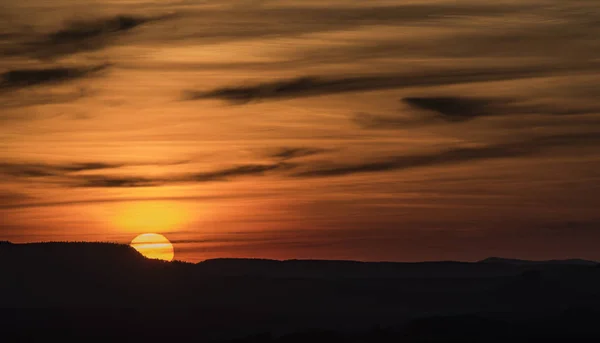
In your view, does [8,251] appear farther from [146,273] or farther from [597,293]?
[597,293]

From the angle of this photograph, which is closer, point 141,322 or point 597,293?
point 141,322

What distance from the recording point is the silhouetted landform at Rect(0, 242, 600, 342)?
143250 millimetres

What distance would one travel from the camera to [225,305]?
563 feet

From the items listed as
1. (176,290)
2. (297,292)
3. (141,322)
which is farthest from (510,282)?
(141,322)

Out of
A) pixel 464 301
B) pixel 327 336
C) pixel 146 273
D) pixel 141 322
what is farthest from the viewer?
pixel 464 301

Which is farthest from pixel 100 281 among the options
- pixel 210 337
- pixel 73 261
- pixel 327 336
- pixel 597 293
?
pixel 597 293

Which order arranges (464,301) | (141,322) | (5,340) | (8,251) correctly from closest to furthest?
(5,340)
(141,322)
(8,251)
(464,301)

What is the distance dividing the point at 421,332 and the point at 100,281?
57.9 m

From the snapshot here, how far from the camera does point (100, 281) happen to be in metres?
176

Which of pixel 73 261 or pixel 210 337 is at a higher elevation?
pixel 73 261

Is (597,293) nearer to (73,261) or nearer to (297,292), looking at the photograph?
(297,292)

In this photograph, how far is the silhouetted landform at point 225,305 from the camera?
143 meters

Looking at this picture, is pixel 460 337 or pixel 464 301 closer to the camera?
pixel 460 337

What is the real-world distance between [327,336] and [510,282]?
231 feet
